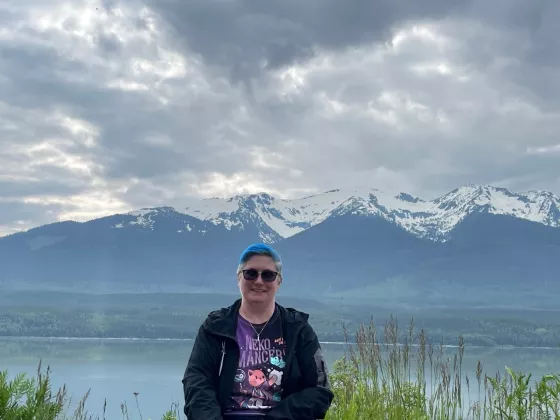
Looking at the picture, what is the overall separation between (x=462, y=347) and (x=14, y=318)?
17912 cm

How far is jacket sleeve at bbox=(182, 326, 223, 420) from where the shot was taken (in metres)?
3.24

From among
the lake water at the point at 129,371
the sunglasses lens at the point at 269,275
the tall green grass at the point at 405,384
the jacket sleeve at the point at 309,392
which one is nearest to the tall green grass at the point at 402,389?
the tall green grass at the point at 405,384

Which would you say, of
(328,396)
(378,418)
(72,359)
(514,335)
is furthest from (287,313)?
(514,335)

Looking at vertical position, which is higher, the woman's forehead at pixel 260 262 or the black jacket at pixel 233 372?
the woman's forehead at pixel 260 262

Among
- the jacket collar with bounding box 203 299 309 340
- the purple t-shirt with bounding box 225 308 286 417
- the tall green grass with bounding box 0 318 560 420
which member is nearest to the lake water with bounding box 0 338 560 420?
the tall green grass with bounding box 0 318 560 420

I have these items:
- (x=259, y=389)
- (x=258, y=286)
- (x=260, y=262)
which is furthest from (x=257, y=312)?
(x=259, y=389)

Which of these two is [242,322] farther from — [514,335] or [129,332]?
[129,332]

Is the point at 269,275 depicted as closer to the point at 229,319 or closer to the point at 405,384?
the point at 229,319

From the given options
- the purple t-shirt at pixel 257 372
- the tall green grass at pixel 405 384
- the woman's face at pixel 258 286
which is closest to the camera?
the purple t-shirt at pixel 257 372

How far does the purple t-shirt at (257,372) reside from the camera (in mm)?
3346

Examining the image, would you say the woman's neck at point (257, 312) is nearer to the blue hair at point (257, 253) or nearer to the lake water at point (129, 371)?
the blue hair at point (257, 253)

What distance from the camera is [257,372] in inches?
133

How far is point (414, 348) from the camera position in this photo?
22.2 ft

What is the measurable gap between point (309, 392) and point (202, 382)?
0.52 metres
